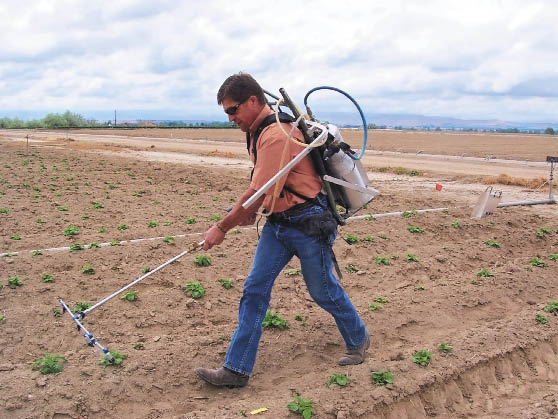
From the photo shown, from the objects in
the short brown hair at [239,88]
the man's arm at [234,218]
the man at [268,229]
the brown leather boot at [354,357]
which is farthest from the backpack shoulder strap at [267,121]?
the brown leather boot at [354,357]

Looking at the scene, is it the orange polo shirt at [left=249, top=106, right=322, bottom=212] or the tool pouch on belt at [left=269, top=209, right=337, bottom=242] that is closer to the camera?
the orange polo shirt at [left=249, top=106, right=322, bottom=212]

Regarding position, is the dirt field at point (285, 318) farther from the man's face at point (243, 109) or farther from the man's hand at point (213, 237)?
the man's face at point (243, 109)

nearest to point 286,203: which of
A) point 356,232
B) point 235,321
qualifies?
point 235,321

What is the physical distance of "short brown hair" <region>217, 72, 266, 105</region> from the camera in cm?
389

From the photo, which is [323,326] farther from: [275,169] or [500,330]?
[275,169]

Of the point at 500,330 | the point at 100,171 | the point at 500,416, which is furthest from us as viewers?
the point at 100,171

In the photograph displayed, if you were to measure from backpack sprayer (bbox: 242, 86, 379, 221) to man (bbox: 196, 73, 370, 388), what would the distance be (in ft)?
0.22

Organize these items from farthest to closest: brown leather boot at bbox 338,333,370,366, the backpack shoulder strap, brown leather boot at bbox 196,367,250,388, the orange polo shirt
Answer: brown leather boot at bbox 338,333,370,366
brown leather boot at bbox 196,367,250,388
the backpack shoulder strap
the orange polo shirt

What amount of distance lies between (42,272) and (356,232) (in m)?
4.79

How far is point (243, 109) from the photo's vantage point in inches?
155

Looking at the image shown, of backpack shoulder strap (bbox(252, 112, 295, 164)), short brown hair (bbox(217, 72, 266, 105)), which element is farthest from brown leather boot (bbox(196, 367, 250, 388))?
short brown hair (bbox(217, 72, 266, 105))

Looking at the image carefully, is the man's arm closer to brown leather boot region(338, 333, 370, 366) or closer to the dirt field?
the dirt field

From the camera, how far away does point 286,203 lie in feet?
13.2

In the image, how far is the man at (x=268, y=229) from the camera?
153 inches
